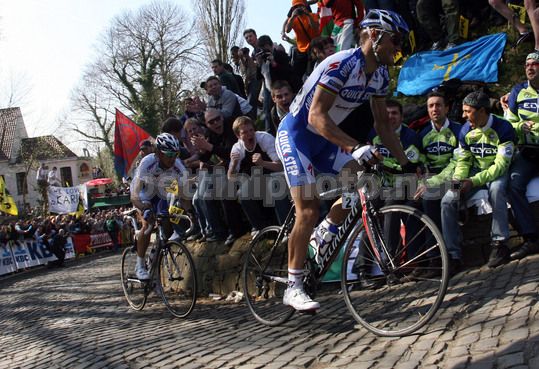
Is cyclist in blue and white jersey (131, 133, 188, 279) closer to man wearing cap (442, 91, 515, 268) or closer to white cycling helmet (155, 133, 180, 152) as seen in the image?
white cycling helmet (155, 133, 180, 152)

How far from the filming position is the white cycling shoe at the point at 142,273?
7.93m

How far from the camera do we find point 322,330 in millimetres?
4801

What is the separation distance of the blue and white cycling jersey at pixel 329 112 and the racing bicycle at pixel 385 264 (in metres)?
0.34

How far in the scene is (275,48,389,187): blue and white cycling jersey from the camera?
420cm

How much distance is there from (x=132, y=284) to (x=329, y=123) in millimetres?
5528

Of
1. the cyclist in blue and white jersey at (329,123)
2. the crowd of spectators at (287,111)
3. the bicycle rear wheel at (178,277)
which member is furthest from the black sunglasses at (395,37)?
the bicycle rear wheel at (178,277)

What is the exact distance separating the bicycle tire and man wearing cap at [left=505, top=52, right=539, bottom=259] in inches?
201

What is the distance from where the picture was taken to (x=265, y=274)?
5520 mm

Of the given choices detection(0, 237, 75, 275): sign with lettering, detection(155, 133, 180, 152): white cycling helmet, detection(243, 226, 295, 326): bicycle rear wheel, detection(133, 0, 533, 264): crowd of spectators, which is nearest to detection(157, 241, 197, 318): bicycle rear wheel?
detection(133, 0, 533, 264): crowd of spectators

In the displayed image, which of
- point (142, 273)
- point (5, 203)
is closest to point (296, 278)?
point (142, 273)

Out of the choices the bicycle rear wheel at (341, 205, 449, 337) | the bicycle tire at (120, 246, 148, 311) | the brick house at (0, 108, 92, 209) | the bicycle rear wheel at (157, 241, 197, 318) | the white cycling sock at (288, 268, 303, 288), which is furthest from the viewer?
the brick house at (0, 108, 92, 209)

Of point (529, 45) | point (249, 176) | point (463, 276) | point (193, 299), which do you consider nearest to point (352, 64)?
point (463, 276)

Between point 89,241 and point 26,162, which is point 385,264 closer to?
point 89,241

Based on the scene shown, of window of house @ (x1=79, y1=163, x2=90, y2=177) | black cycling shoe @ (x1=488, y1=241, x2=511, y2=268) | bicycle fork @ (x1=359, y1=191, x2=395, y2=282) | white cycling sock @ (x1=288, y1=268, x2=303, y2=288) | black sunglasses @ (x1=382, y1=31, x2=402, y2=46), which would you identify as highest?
window of house @ (x1=79, y1=163, x2=90, y2=177)
